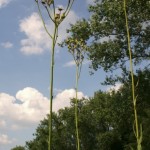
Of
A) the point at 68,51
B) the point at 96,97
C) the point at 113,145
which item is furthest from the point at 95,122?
the point at 68,51

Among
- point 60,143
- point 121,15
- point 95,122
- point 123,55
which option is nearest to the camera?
point 121,15

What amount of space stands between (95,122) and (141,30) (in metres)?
43.2

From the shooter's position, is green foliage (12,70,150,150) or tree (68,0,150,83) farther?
green foliage (12,70,150,150)

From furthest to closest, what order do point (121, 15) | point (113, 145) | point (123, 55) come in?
point (113, 145), point (123, 55), point (121, 15)

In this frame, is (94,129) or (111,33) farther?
(94,129)

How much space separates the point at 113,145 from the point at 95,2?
3600cm

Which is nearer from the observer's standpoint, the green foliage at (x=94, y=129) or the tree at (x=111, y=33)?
the tree at (x=111, y=33)

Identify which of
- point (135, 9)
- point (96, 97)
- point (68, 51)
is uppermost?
point (96, 97)

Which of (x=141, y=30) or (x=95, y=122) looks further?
(x=95, y=122)

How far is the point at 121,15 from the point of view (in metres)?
28.5

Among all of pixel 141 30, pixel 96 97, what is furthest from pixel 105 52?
pixel 96 97

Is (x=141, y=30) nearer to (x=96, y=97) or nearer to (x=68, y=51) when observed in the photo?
(x=68, y=51)

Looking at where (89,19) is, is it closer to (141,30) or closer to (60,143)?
(141,30)

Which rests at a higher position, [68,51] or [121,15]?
[121,15]
